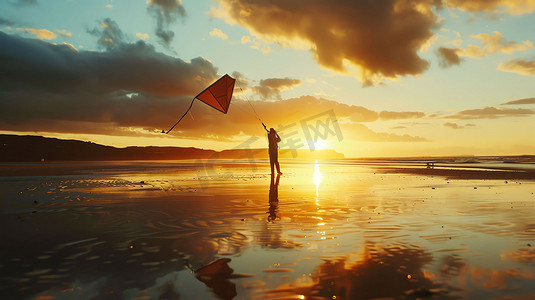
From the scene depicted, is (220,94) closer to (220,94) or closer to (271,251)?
(220,94)

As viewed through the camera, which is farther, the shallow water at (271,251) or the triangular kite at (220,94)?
the triangular kite at (220,94)

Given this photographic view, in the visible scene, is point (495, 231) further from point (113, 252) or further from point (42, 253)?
point (42, 253)

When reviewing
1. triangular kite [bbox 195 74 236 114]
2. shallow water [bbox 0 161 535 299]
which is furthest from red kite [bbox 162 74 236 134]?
shallow water [bbox 0 161 535 299]

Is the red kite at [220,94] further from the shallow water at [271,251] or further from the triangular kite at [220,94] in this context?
the shallow water at [271,251]

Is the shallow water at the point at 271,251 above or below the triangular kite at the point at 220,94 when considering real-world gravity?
below

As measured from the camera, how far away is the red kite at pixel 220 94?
18062mm

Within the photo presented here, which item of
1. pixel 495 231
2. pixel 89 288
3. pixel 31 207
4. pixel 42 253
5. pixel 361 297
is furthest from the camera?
pixel 31 207

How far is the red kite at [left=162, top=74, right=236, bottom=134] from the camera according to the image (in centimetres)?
1806

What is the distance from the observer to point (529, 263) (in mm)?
4844

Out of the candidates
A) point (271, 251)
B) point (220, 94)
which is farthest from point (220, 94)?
point (271, 251)

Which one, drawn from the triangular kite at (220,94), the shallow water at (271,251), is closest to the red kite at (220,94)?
the triangular kite at (220,94)

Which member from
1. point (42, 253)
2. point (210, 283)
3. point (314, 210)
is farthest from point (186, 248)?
point (314, 210)

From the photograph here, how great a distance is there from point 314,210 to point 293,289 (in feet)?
19.4

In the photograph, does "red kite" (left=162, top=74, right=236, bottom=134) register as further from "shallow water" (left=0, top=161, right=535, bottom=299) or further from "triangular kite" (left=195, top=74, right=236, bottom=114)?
"shallow water" (left=0, top=161, right=535, bottom=299)
